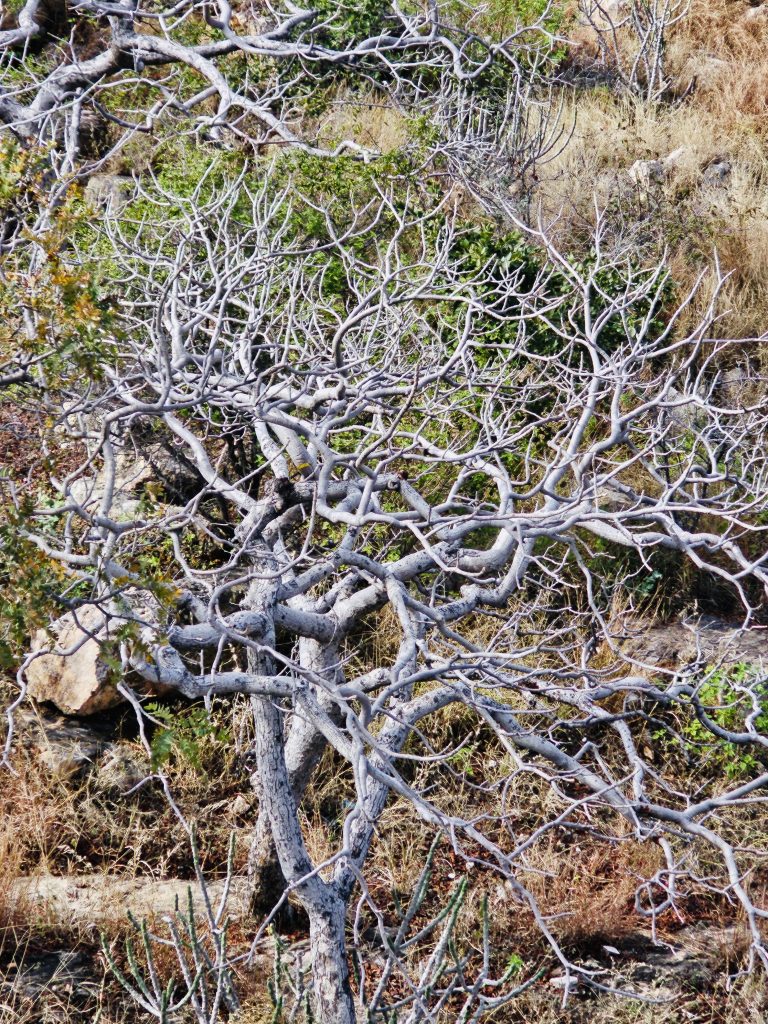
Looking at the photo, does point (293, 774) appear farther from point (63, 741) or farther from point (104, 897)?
point (63, 741)

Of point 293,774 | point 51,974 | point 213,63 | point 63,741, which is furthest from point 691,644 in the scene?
point 213,63

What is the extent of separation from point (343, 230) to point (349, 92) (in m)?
2.98

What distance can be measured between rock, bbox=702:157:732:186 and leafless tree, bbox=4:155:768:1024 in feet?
6.65

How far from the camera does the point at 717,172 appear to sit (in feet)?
28.0

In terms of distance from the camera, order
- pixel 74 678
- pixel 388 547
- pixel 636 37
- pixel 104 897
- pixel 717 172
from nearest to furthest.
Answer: pixel 104 897 < pixel 388 547 < pixel 74 678 < pixel 717 172 < pixel 636 37

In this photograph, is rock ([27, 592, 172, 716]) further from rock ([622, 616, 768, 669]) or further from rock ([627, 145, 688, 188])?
rock ([627, 145, 688, 188])

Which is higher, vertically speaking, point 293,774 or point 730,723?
point 293,774

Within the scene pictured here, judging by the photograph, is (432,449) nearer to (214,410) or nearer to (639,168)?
(214,410)

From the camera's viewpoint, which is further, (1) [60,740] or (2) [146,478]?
(2) [146,478]

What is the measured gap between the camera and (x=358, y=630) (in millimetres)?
5430

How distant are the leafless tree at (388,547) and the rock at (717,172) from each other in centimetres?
203

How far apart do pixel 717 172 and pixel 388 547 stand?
550 centimetres

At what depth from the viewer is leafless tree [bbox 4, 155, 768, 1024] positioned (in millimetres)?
2828

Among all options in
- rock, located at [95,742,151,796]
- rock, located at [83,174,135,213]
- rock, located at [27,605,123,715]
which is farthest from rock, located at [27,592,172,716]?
rock, located at [83,174,135,213]
